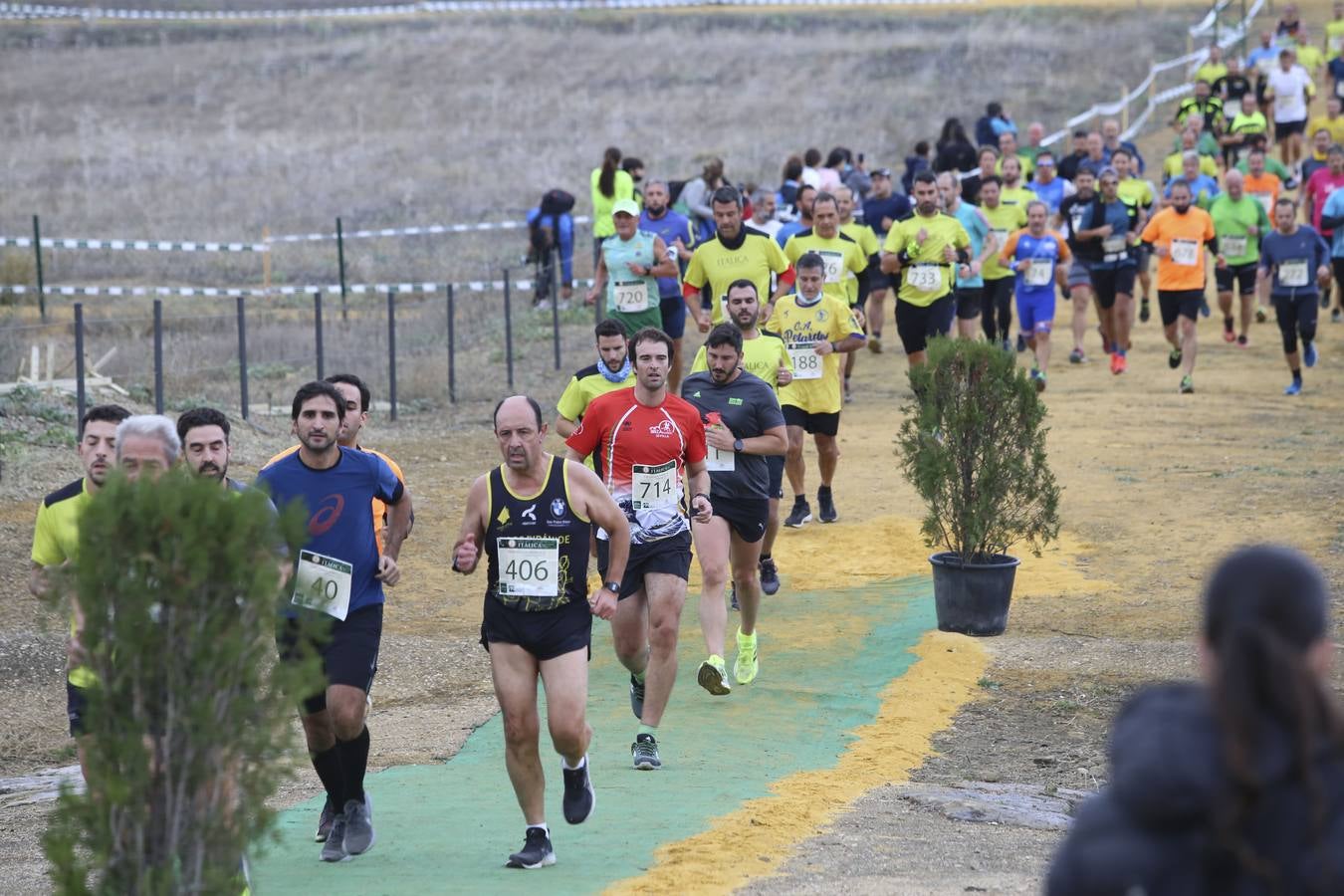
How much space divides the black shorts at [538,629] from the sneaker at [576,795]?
50cm

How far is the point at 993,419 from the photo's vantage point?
37.3 feet

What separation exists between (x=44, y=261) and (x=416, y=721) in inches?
884

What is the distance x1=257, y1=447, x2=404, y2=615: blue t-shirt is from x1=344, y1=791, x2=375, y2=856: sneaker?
75 centimetres

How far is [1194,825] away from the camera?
297 centimetres

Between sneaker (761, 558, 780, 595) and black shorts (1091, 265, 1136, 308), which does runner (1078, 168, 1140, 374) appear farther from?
sneaker (761, 558, 780, 595)

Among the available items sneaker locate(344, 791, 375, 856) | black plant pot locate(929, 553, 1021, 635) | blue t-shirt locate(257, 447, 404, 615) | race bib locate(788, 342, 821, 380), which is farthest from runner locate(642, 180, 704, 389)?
sneaker locate(344, 791, 375, 856)

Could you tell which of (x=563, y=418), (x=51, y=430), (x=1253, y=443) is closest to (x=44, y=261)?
(x=51, y=430)

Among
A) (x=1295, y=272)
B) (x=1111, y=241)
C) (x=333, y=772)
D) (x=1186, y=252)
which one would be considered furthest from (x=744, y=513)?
(x=1111, y=241)

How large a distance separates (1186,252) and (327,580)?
13663 mm

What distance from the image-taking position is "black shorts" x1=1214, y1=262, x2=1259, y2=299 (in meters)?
20.8

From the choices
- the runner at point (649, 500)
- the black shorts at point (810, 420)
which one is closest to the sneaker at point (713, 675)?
the runner at point (649, 500)

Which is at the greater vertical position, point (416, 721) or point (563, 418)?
point (563, 418)

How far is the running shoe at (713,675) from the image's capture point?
9656 millimetres

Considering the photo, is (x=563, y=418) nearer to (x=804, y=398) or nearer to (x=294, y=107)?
(x=804, y=398)
